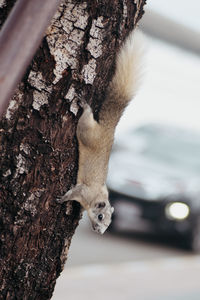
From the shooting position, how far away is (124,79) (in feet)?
7.01

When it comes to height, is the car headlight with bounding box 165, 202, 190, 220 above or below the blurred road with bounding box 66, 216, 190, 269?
above

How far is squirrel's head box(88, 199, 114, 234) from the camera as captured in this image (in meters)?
3.02

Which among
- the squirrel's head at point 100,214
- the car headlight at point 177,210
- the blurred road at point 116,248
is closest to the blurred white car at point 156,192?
the car headlight at point 177,210

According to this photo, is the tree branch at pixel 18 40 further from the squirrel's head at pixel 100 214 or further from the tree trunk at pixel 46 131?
the squirrel's head at pixel 100 214

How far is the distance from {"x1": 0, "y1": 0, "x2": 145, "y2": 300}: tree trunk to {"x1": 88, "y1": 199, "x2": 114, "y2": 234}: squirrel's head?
1300mm

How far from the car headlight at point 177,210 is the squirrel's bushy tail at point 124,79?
23.1 ft

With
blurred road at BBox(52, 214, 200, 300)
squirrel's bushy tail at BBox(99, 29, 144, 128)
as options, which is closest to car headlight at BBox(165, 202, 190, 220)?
Answer: blurred road at BBox(52, 214, 200, 300)

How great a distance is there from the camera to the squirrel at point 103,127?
1.75 metres

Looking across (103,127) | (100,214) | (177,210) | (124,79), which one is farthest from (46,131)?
(177,210)

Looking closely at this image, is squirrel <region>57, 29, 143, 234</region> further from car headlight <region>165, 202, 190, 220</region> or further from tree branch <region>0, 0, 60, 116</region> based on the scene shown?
car headlight <region>165, 202, 190, 220</region>

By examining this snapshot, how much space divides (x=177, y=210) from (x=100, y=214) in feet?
21.1

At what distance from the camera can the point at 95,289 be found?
6.86m

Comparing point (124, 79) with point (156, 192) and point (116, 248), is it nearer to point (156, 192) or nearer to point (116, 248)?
point (116, 248)

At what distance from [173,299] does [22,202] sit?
17.9 ft
